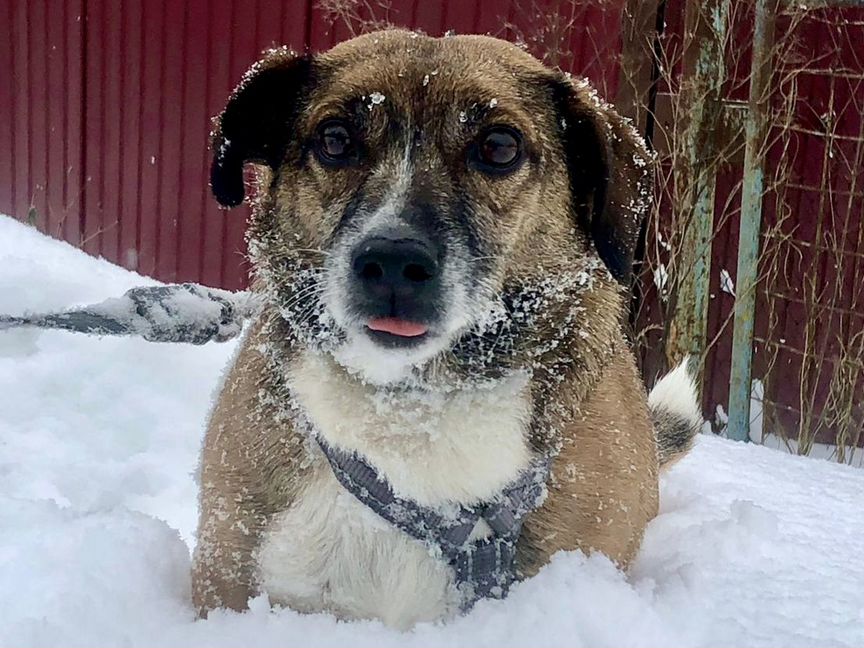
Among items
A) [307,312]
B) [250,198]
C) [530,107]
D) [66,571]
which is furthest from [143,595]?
[530,107]

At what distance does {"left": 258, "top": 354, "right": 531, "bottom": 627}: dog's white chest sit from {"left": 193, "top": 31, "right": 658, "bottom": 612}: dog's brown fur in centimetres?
6

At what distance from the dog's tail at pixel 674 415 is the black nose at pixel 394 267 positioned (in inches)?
50.9

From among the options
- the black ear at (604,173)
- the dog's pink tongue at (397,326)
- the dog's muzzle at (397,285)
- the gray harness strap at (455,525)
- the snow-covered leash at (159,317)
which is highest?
the black ear at (604,173)

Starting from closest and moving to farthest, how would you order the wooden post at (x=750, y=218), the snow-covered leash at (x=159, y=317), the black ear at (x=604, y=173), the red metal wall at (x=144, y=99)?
the black ear at (x=604, y=173) → the snow-covered leash at (x=159, y=317) → the wooden post at (x=750, y=218) → the red metal wall at (x=144, y=99)

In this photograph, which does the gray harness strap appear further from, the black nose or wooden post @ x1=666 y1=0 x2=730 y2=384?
wooden post @ x1=666 y1=0 x2=730 y2=384

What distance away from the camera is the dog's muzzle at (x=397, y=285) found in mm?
1601

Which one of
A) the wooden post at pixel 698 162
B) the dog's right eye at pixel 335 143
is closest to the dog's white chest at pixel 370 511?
the dog's right eye at pixel 335 143

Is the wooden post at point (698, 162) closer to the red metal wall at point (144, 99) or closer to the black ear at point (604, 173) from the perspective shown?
the red metal wall at point (144, 99)

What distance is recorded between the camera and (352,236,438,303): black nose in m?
1.60

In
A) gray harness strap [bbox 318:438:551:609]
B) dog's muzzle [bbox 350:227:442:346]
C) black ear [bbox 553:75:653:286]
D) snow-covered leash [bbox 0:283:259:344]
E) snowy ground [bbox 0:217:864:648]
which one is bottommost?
snowy ground [bbox 0:217:864:648]

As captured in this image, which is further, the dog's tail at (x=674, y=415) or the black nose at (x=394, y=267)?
the dog's tail at (x=674, y=415)

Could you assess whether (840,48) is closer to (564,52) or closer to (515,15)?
(564,52)

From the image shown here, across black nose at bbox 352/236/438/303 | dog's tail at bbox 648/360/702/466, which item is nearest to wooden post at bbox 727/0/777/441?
dog's tail at bbox 648/360/702/466

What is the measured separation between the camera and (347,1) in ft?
17.3
